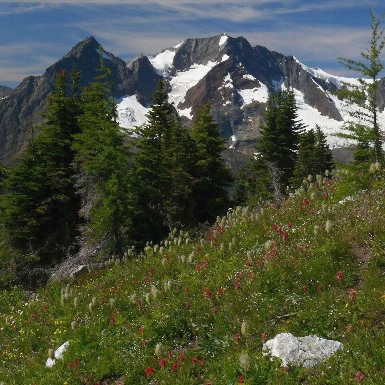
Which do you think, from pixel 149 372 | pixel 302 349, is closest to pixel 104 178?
pixel 149 372

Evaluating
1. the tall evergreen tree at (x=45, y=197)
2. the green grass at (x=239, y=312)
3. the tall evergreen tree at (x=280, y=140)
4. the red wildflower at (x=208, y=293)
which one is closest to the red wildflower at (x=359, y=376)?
the green grass at (x=239, y=312)

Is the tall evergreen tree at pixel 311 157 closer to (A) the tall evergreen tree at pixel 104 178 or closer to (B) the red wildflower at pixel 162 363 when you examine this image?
(A) the tall evergreen tree at pixel 104 178

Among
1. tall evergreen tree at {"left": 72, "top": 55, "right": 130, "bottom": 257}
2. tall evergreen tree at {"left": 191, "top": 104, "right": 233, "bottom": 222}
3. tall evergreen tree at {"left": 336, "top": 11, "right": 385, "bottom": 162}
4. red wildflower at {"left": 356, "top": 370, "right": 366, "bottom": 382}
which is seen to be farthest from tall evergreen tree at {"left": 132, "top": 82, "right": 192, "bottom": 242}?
red wildflower at {"left": 356, "top": 370, "right": 366, "bottom": 382}

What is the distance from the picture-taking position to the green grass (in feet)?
17.7

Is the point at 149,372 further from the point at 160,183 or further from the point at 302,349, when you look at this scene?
the point at 160,183

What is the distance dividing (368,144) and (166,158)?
14260mm

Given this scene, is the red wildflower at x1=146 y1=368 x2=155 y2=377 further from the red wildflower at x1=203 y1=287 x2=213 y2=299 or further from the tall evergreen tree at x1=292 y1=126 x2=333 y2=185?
the tall evergreen tree at x1=292 y1=126 x2=333 y2=185

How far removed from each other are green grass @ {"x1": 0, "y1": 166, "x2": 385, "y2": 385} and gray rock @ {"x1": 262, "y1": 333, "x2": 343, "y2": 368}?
148mm

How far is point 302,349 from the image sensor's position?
5.19 metres

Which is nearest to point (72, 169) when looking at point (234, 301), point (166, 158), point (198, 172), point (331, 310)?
point (166, 158)

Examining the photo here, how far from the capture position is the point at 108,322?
8.27 metres

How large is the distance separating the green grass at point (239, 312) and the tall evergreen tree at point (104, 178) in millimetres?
9299

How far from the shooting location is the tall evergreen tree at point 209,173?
29000 millimetres

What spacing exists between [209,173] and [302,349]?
24530mm
